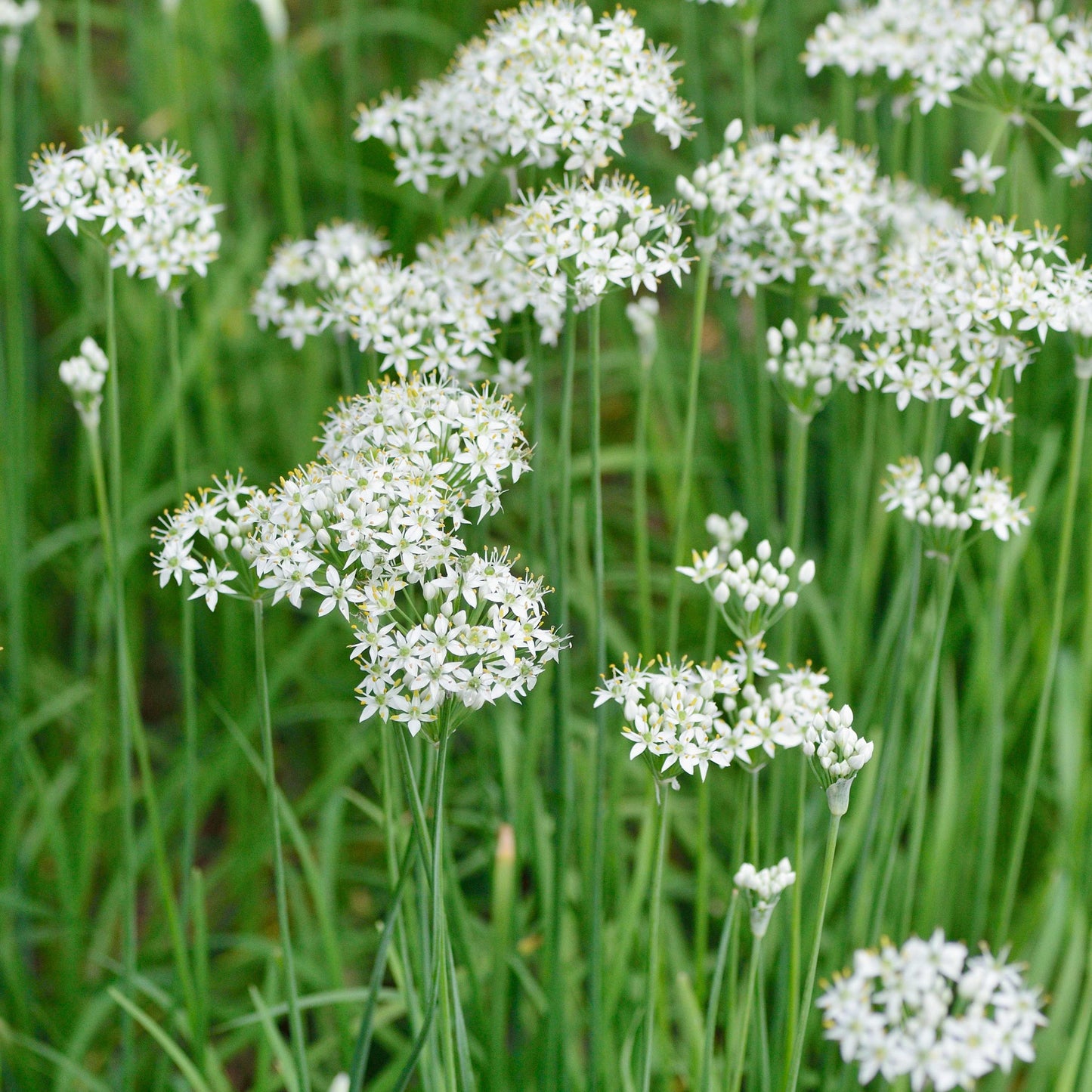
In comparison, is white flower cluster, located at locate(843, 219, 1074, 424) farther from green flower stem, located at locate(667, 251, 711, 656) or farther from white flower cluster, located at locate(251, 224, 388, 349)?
white flower cluster, located at locate(251, 224, 388, 349)

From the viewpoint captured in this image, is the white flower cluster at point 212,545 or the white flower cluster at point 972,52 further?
the white flower cluster at point 972,52

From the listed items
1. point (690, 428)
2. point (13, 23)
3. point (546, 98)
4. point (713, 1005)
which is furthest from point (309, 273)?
point (713, 1005)

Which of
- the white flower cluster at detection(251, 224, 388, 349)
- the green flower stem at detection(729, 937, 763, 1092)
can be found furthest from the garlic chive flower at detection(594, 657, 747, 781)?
the white flower cluster at detection(251, 224, 388, 349)

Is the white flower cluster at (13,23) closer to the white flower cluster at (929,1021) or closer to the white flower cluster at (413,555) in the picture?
the white flower cluster at (413,555)

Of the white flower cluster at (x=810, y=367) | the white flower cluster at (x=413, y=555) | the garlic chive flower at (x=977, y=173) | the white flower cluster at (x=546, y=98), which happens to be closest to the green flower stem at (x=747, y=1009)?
the white flower cluster at (x=413, y=555)

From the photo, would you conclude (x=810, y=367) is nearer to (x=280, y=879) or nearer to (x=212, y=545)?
(x=212, y=545)

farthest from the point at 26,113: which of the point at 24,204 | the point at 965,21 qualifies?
the point at 965,21

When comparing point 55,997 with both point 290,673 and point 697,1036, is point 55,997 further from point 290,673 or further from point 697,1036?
point 697,1036
